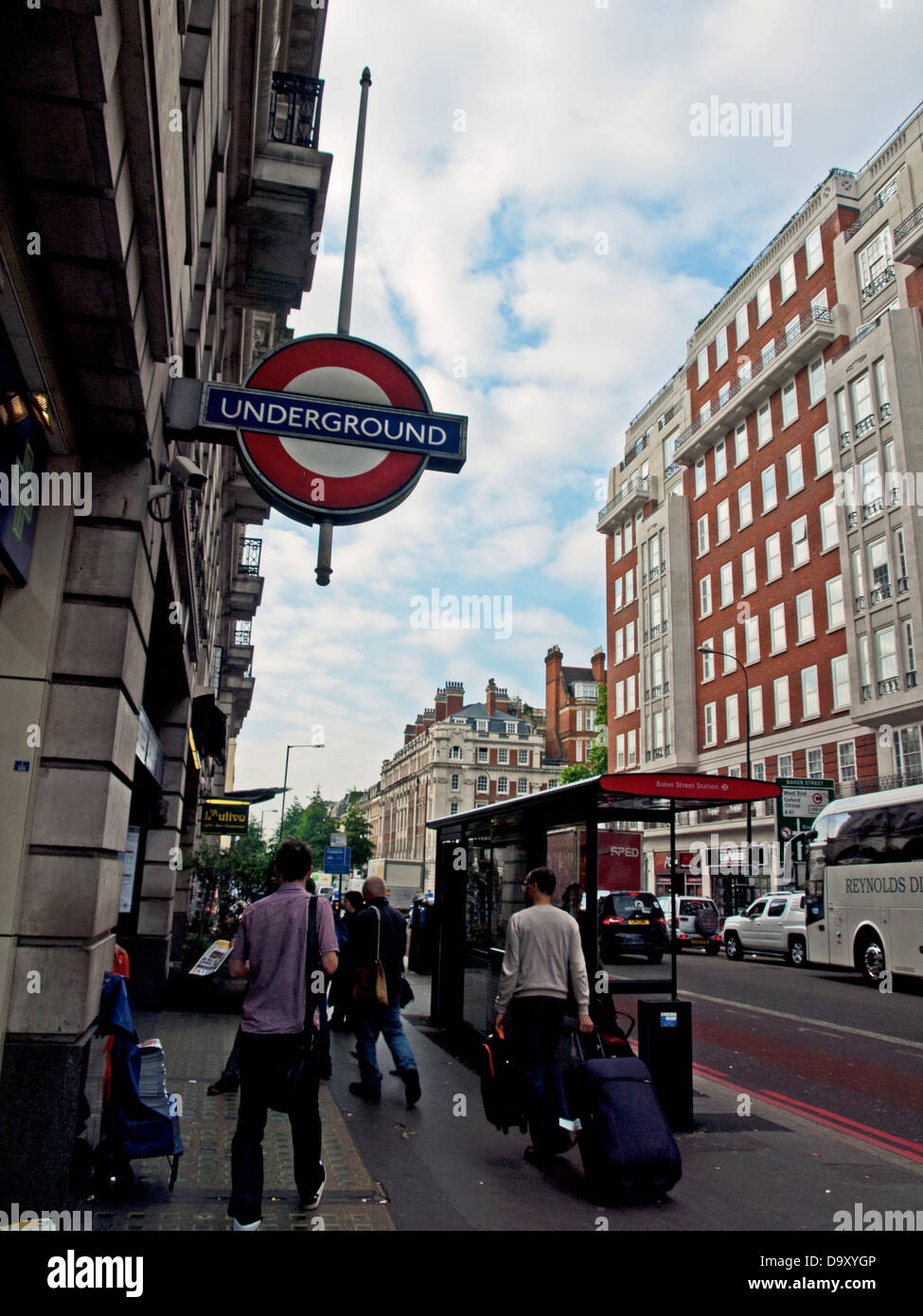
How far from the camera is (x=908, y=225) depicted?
114 ft

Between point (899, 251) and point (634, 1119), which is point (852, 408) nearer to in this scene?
point (899, 251)

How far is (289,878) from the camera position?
5.00 meters

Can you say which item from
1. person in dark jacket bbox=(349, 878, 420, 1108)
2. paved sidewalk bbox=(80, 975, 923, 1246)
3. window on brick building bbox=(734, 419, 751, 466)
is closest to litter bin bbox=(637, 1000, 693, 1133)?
paved sidewalk bbox=(80, 975, 923, 1246)

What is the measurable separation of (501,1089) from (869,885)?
1617 centimetres

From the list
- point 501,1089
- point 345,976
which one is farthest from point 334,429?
point 345,976

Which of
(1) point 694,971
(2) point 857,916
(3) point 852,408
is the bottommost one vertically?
(1) point 694,971

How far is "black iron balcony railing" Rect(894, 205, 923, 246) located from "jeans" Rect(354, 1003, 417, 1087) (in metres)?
36.1

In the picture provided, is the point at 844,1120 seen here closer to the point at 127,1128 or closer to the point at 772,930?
the point at 127,1128

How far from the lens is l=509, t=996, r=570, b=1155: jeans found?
571cm

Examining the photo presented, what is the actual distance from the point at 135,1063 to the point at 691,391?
53.0 metres

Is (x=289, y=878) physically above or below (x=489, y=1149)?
above

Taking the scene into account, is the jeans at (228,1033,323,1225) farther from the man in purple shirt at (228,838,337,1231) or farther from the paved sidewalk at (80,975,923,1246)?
the paved sidewalk at (80,975,923,1246)

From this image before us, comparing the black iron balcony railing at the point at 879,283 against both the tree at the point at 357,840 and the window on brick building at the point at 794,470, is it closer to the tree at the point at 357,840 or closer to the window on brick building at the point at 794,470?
the window on brick building at the point at 794,470
